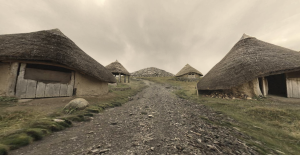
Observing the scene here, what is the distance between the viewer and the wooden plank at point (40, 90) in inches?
264

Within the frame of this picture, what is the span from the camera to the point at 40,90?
268 inches

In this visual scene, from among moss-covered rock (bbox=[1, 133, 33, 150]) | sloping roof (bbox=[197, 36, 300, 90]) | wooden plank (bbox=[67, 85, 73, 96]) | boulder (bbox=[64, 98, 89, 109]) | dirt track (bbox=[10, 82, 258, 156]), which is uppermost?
sloping roof (bbox=[197, 36, 300, 90])

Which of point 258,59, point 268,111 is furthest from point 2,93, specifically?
point 258,59

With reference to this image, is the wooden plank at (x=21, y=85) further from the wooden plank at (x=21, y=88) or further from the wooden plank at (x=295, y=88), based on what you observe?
the wooden plank at (x=295, y=88)

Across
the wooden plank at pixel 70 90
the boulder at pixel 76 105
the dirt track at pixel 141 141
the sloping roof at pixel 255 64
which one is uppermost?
the sloping roof at pixel 255 64

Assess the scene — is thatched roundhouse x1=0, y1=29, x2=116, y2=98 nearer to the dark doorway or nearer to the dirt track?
the dirt track

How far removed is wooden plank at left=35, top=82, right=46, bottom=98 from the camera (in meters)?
6.70

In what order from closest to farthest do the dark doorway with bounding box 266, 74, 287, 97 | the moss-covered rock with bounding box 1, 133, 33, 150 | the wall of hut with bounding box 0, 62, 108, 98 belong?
the moss-covered rock with bounding box 1, 133, 33, 150 < the wall of hut with bounding box 0, 62, 108, 98 < the dark doorway with bounding box 266, 74, 287, 97

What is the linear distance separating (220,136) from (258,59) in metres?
10.9

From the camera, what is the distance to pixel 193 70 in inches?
1308

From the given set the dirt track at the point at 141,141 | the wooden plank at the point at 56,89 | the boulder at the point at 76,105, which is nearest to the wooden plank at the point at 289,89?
the dirt track at the point at 141,141

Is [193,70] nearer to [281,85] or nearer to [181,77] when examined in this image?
[181,77]

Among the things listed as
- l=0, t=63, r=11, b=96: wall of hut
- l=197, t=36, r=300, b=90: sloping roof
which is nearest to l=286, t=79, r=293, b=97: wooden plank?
l=197, t=36, r=300, b=90: sloping roof

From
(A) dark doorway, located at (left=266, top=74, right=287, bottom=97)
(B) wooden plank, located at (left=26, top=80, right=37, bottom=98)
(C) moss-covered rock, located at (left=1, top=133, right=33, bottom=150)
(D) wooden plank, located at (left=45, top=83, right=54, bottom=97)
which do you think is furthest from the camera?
(A) dark doorway, located at (left=266, top=74, right=287, bottom=97)
